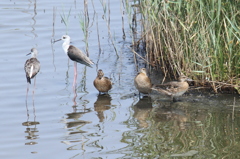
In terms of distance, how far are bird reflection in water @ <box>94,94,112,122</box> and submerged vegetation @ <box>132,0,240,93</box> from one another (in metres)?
1.39

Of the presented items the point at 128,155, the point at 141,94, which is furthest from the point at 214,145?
the point at 141,94

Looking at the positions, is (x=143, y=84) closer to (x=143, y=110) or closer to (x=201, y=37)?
(x=143, y=110)

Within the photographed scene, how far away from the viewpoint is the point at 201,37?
A: 9.41m

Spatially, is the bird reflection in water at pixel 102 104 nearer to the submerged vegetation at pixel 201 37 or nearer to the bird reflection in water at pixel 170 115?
the bird reflection in water at pixel 170 115

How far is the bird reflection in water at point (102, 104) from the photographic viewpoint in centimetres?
928

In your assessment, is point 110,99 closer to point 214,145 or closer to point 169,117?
point 169,117

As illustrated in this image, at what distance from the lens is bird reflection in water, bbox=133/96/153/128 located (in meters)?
8.80

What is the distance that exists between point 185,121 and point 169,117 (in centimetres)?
36

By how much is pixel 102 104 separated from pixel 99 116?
33.3 inches

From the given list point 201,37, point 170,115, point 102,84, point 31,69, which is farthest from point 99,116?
point 201,37

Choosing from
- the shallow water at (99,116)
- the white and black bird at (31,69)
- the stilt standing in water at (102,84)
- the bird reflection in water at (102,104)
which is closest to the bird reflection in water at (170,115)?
the shallow water at (99,116)

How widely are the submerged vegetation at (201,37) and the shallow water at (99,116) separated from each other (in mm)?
435

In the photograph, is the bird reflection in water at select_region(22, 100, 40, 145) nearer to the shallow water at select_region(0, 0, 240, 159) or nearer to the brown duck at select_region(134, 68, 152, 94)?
the shallow water at select_region(0, 0, 240, 159)

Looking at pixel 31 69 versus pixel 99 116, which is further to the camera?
pixel 31 69
